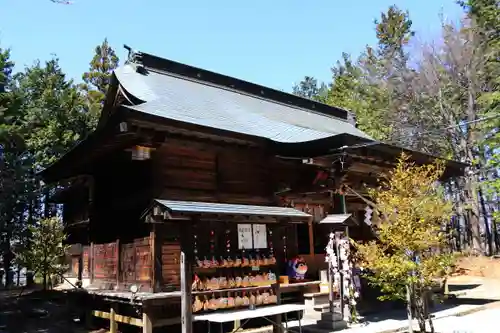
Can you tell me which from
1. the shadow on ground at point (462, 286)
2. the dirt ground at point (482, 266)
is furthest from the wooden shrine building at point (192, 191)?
the dirt ground at point (482, 266)

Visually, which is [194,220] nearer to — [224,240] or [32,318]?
[224,240]

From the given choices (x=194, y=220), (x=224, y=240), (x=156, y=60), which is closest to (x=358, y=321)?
(x=224, y=240)

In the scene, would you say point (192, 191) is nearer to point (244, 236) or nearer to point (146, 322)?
point (244, 236)

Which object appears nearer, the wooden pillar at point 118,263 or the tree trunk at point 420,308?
the tree trunk at point 420,308

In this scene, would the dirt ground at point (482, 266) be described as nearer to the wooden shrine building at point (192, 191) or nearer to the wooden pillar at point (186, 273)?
the wooden shrine building at point (192, 191)

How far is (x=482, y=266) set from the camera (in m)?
23.2

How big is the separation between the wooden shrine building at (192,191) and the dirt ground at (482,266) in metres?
12.0

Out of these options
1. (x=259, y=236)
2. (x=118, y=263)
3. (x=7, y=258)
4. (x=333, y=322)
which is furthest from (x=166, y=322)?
(x=7, y=258)

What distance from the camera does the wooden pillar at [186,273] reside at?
796cm

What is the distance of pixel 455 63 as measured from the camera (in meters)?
25.0

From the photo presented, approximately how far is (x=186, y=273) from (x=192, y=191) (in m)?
2.11

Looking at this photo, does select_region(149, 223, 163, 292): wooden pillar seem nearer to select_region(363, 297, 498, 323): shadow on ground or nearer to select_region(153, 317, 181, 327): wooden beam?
select_region(153, 317, 181, 327): wooden beam

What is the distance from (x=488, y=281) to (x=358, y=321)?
44.1ft

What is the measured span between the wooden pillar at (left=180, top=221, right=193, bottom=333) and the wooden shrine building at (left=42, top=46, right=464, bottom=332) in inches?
0.8
